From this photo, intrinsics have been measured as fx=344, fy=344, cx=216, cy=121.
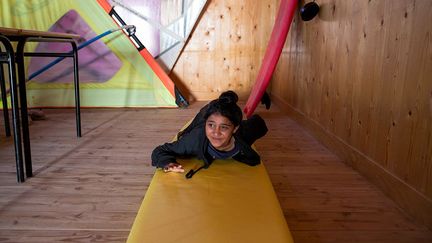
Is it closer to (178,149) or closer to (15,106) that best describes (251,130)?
(178,149)

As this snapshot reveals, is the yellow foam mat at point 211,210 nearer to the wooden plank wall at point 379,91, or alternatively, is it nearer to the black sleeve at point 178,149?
the black sleeve at point 178,149

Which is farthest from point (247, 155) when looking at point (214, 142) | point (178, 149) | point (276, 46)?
point (276, 46)

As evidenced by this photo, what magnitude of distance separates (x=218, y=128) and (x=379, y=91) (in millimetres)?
774

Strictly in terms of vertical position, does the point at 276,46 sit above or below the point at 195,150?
above

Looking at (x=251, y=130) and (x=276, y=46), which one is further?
(x=276, y=46)

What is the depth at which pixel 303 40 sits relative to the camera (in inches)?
109

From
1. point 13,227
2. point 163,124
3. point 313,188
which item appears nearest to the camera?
point 13,227

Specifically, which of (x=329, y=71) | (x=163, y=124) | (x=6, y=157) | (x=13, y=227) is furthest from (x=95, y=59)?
(x=13, y=227)

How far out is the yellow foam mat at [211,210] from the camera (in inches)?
35.2

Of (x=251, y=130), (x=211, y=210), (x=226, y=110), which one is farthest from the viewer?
(x=251, y=130)

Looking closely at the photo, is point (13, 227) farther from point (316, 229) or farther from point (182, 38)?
point (182, 38)

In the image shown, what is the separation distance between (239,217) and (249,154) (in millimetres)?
461

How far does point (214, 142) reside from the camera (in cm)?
139

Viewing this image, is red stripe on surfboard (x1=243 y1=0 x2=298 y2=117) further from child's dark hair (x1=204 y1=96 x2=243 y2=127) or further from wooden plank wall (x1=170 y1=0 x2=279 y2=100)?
child's dark hair (x1=204 y1=96 x2=243 y2=127)
